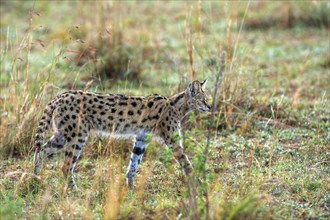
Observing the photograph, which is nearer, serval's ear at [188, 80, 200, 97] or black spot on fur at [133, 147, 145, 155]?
black spot on fur at [133, 147, 145, 155]

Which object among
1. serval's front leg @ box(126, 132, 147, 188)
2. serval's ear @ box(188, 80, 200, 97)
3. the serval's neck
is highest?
serval's ear @ box(188, 80, 200, 97)

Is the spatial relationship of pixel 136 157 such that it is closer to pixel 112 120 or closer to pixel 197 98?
pixel 112 120

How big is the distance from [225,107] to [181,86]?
629 millimetres

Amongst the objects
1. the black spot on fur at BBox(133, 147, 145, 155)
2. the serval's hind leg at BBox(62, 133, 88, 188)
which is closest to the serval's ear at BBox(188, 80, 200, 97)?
the black spot on fur at BBox(133, 147, 145, 155)

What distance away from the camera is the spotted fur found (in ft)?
24.7

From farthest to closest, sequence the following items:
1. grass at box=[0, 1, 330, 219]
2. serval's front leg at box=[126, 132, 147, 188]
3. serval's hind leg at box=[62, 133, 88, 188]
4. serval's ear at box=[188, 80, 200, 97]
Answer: serval's ear at box=[188, 80, 200, 97]
serval's front leg at box=[126, 132, 147, 188]
serval's hind leg at box=[62, 133, 88, 188]
grass at box=[0, 1, 330, 219]

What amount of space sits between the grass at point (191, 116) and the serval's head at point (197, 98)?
382mm

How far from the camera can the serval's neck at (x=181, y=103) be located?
26.7 feet

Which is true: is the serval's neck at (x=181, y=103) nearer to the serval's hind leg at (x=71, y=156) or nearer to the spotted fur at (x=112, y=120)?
the spotted fur at (x=112, y=120)

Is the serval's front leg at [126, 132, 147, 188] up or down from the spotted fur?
down

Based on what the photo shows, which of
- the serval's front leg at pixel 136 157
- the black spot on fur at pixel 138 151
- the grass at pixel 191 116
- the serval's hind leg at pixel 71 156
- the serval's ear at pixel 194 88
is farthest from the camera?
the serval's ear at pixel 194 88

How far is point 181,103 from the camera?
8164 mm

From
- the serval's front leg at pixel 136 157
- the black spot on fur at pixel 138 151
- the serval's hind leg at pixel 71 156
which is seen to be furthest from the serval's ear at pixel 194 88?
the serval's hind leg at pixel 71 156

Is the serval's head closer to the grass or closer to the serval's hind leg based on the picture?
the grass
